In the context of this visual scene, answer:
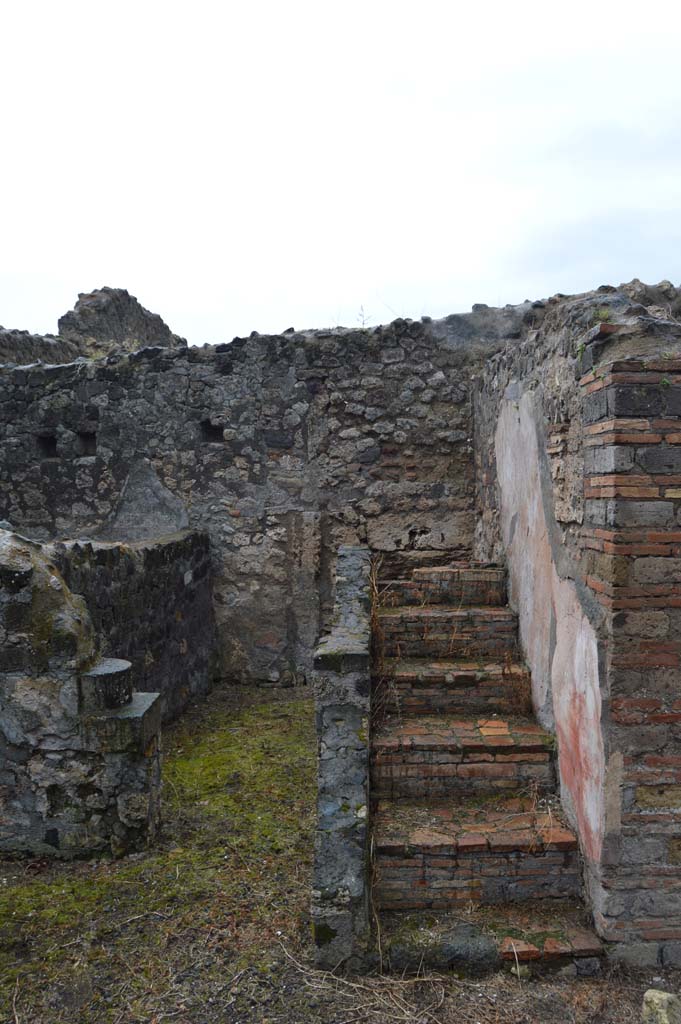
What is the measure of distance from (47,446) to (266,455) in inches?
93.4

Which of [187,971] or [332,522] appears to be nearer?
[187,971]

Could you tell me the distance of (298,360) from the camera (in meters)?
7.38

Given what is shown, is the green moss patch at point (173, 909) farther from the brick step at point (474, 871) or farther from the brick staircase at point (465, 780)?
the brick staircase at point (465, 780)

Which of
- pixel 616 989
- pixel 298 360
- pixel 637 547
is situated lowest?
pixel 616 989

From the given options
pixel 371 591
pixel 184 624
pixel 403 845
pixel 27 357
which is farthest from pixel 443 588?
pixel 27 357


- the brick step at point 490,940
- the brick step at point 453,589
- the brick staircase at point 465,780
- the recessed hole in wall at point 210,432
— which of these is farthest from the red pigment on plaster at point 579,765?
the recessed hole in wall at point 210,432

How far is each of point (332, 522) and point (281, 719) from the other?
1.93m

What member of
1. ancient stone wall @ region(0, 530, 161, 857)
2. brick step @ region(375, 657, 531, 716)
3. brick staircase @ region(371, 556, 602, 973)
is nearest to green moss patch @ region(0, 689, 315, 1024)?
ancient stone wall @ region(0, 530, 161, 857)

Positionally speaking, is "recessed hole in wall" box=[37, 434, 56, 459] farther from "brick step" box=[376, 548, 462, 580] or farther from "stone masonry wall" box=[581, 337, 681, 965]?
"stone masonry wall" box=[581, 337, 681, 965]

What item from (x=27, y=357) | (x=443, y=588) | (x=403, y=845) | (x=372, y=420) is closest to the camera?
(x=403, y=845)

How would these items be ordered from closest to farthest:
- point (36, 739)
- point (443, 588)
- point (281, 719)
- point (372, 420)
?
1. point (36, 739)
2. point (443, 588)
3. point (281, 719)
4. point (372, 420)

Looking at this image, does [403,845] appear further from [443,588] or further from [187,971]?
[443,588]

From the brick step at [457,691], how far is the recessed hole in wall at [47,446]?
16.1ft

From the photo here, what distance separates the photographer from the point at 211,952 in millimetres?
3420
